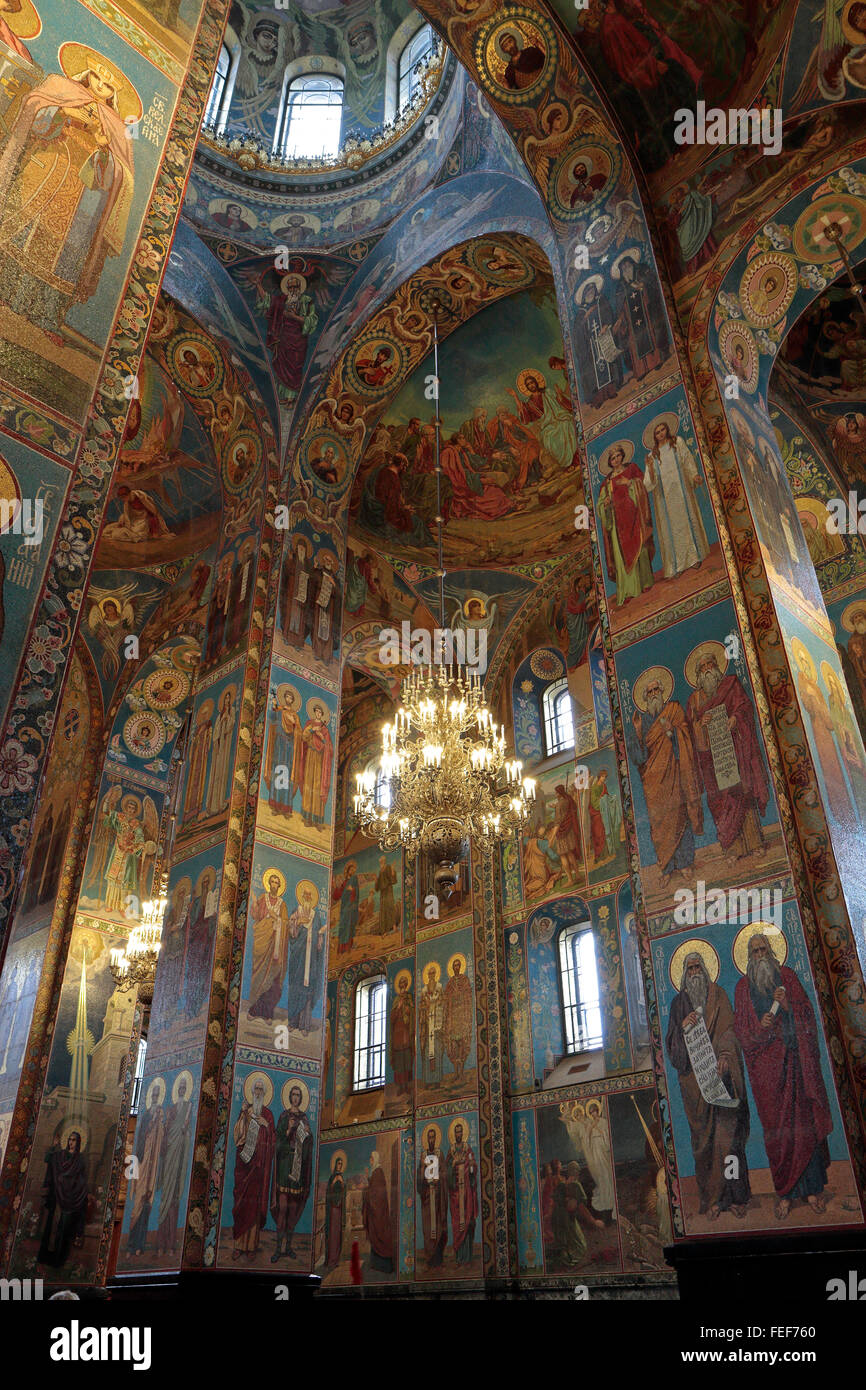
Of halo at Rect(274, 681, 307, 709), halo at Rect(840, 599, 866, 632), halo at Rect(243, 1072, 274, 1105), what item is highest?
halo at Rect(840, 599, 866, 632)

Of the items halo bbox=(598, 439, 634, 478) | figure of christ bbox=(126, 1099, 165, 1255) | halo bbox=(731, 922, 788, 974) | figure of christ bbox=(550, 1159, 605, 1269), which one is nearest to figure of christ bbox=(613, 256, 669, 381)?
halo bbox=(598, 439, 634, 478)

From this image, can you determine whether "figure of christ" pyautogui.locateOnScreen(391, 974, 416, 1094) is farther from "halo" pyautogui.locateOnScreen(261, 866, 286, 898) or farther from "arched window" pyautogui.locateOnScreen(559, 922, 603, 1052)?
"halo" pyautogui.locateOnScreen(261, 866, 286, 898)

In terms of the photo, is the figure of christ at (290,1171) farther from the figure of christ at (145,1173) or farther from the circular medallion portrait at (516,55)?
the circular medallion portrait at (516,55)

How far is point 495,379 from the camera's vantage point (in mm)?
13320

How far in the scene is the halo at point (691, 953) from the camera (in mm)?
6105

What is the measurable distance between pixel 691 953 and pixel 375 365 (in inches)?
352

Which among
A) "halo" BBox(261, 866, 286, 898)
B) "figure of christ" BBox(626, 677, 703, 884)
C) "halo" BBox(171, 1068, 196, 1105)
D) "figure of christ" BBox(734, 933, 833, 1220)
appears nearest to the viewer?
"figure of christ" BBox(734, 933, 833, 1220)

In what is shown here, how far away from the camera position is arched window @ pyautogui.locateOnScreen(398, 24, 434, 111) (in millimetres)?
13156

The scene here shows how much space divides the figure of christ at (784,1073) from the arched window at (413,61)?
12.0m

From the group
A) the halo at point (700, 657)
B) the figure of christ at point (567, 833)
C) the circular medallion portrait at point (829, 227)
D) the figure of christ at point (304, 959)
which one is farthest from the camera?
the figure of christ at point (567, 833)

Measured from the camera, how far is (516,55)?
9188 millimetres

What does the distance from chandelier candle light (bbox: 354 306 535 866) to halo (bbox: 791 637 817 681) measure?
126 inches

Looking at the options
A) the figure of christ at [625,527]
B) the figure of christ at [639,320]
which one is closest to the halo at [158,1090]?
the figure of christ at [625,527]
